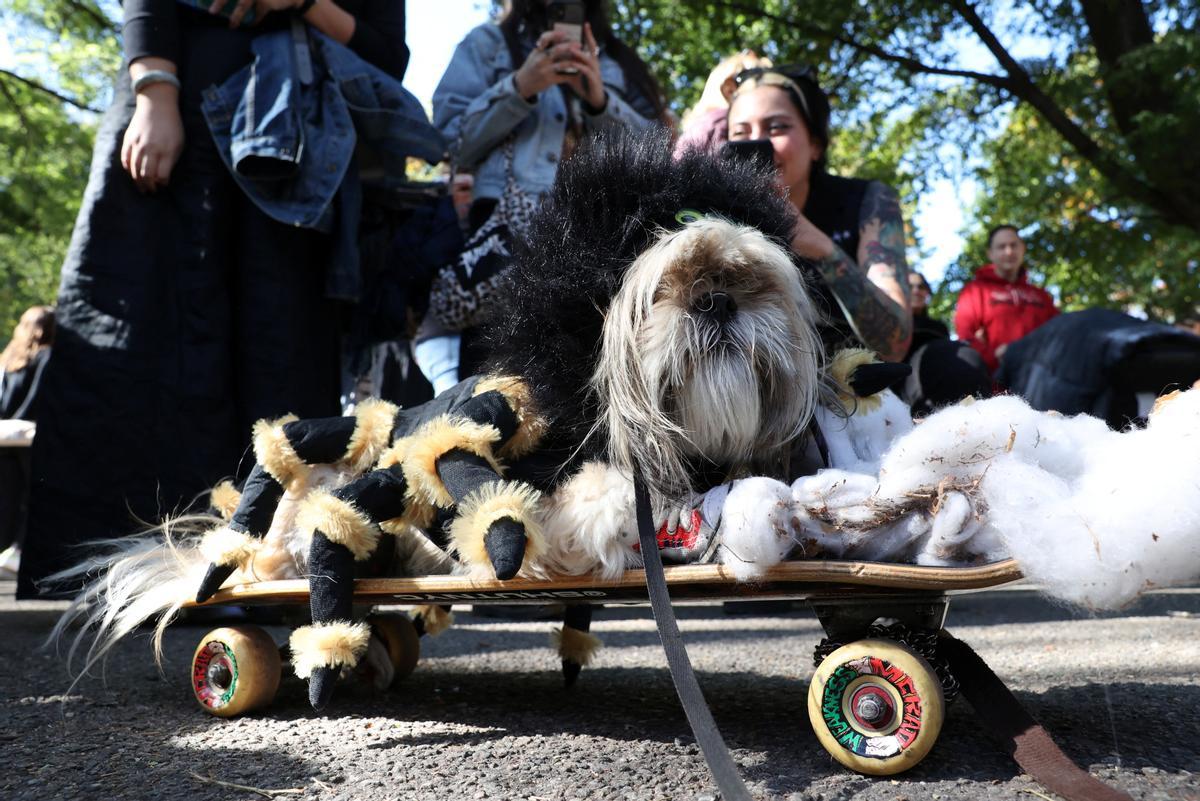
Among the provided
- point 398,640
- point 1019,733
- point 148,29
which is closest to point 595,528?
point 1019,733

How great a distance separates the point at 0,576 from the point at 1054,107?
7932 millimetres

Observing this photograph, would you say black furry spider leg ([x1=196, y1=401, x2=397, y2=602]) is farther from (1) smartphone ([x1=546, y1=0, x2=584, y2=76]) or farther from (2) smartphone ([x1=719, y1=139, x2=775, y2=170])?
(1) smartphone ([x1=546, y1=0, x2=584, y2=76])

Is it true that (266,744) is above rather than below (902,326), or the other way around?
below

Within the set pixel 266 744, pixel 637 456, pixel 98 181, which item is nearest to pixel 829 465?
pixel 637 456

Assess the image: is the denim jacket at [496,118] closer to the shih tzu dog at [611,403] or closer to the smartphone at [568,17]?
the smartphone at [568,17]

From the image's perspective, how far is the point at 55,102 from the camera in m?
10.7

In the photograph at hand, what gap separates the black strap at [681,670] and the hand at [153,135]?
2072 millimetres

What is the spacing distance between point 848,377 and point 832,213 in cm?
123

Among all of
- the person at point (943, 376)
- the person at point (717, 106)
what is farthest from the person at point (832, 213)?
the person at point (943, 376)

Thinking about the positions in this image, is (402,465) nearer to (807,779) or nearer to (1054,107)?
(807,779)

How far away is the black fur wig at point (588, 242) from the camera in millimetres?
1988

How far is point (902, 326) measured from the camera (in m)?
2.91

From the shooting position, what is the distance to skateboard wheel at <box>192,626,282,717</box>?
232 cm

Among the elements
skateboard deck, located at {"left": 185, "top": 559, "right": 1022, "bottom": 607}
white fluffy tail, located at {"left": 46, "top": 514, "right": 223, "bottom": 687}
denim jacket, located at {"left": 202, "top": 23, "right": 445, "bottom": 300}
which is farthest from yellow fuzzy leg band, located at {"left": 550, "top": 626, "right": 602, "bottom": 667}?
denim jacket, located at {"left": 202, "top": 23, "right": 445, "bottom": 300}
